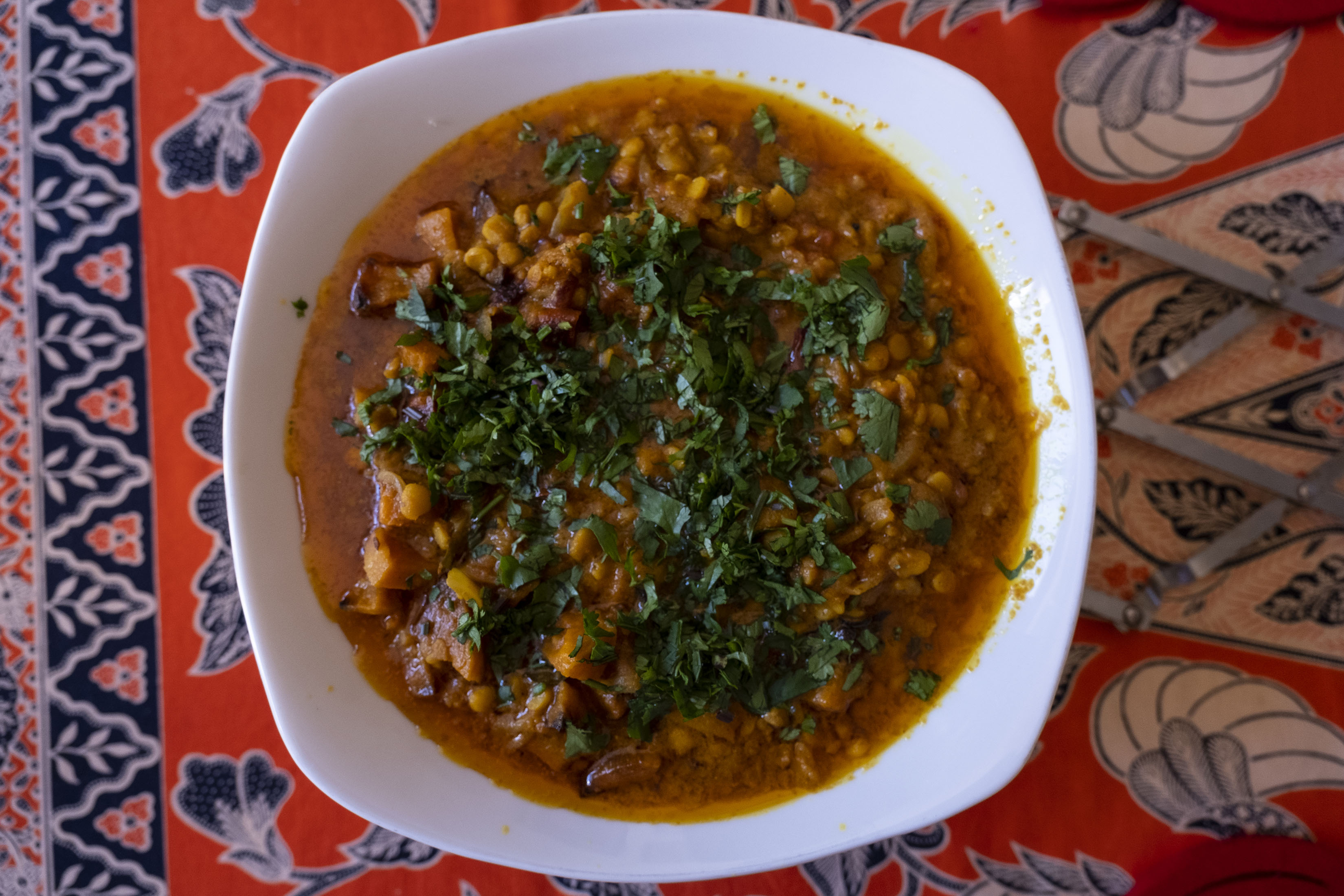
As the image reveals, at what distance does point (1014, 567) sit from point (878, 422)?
32.9 inches

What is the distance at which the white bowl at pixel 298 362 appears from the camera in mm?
2783

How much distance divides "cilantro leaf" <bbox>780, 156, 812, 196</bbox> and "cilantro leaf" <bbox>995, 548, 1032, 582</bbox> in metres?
1.59

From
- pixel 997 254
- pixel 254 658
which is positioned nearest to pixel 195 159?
pixel 254 658

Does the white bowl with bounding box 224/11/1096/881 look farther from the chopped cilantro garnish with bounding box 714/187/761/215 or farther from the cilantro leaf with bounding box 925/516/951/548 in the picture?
the chopped cilantro garnish with bounding box 714/187/761/215

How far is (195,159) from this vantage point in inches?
134

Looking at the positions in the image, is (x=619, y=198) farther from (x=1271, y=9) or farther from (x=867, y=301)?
(x=1271, y=9)

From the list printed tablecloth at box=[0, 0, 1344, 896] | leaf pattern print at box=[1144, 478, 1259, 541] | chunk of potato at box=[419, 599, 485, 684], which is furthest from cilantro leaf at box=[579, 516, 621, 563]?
leaf pattern print at box=[1144, 478, 1259, 541]

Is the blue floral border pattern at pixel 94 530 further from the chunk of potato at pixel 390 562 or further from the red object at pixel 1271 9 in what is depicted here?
the red object at pixel 1271 9

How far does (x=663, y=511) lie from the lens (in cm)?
277

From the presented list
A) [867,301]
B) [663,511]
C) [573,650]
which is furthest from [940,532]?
[573,650]

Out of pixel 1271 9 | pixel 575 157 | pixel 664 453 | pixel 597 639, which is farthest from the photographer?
Result: pixel 1271 9

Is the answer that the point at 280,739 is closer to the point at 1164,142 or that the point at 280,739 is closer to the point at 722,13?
the point at 722,13

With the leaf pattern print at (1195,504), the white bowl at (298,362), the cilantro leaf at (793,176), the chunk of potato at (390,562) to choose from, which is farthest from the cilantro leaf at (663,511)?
the leaf pattern print at (1195,504)

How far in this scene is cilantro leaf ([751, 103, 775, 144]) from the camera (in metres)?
3.07
